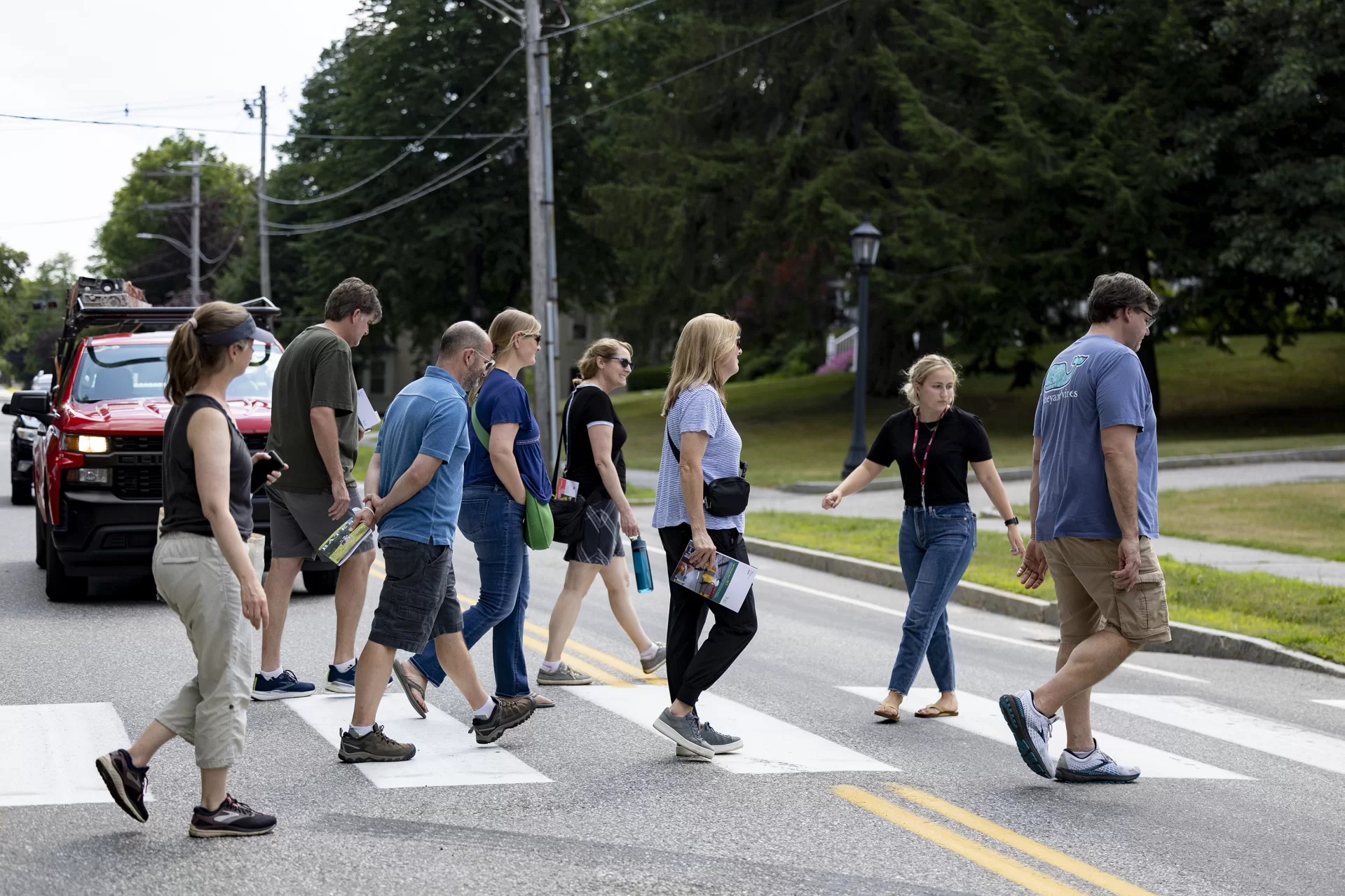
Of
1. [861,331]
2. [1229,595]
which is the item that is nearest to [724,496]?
[1229,595]

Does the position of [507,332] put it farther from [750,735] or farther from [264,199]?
[264,199]

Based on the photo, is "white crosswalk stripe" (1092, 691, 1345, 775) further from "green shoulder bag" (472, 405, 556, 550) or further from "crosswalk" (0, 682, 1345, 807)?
"green shoulder bag" (472, 405, 556, 550)

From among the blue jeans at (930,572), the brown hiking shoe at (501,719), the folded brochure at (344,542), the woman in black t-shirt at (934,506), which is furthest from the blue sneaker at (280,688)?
the blue jeans at (930,572)

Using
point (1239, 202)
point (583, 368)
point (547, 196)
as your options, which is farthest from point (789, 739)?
point (1239, 202)

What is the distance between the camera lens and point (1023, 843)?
17.7ft

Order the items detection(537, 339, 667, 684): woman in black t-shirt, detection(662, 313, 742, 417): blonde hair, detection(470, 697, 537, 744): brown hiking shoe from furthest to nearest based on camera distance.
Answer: detection(537, 339, 667, 684): woman in black t-shirt < detection(470, 697, 537, 744): brown hiking shoe < detection(662, 313, 742, 417): blonde hair

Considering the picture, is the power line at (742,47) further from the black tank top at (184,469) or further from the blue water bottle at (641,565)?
the black tank top at (184,469)

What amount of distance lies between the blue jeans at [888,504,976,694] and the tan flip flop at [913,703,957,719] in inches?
6.3

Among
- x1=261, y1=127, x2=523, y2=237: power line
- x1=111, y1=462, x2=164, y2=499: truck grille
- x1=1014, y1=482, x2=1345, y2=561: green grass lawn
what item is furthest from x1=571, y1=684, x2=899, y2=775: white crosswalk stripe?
x1=261, y1=127, x2=523, y2=237: power line

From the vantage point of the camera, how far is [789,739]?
23.2 feet

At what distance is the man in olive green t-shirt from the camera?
25.9 ft

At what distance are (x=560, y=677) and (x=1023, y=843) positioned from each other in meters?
3.55

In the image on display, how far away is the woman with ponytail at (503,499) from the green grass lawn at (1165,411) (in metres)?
18.5

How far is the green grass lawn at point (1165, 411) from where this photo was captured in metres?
30.3
